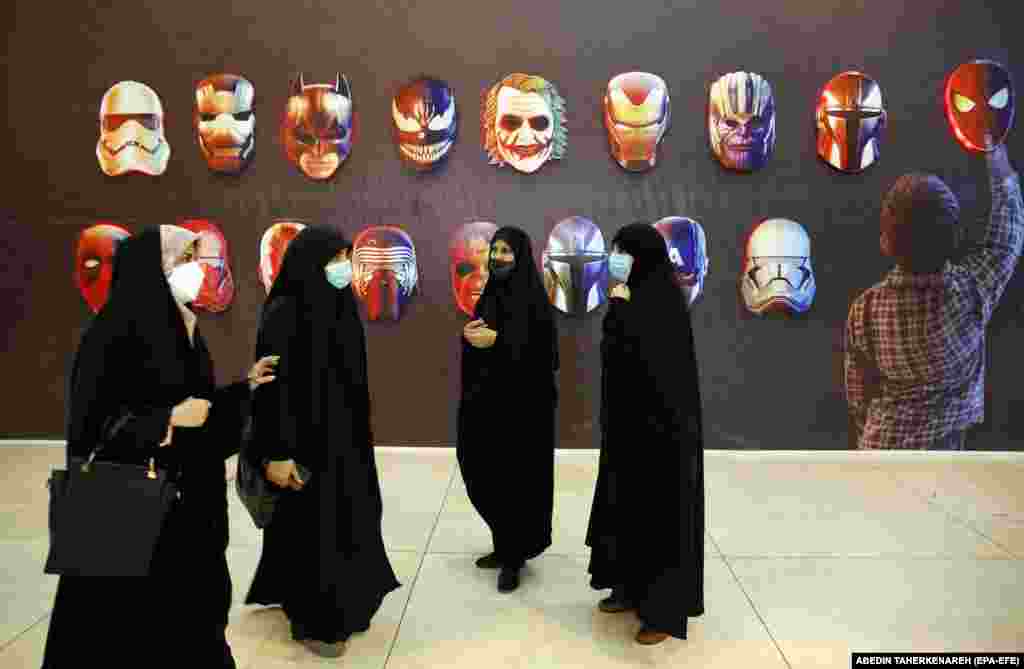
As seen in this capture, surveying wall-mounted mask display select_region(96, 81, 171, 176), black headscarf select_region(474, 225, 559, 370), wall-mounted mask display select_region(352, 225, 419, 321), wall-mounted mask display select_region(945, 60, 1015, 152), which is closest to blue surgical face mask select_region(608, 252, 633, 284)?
black headscarf select_region(474, 225, 559, 370)

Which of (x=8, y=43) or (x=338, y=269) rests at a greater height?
(x=8, y=43)

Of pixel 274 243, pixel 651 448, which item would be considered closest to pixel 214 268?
pixel 274 243

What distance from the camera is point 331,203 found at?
4336 mm

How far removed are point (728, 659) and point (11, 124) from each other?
5448 mm

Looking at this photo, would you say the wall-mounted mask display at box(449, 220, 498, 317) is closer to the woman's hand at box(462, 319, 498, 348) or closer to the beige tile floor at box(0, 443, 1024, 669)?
the beige tile floor at box(0, 443, 1024, 669)

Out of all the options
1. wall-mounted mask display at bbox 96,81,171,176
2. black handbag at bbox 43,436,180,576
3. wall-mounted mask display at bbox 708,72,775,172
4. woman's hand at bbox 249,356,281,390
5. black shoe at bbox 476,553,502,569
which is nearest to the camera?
black handbag at bbox 43,436,180,576

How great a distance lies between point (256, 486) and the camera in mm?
2055

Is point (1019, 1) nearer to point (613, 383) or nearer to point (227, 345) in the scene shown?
point (613, 383)

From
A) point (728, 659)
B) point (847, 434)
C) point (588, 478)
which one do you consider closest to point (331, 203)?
point (588, 478)

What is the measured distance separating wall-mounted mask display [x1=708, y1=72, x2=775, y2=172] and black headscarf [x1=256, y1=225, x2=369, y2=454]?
3.00 metres

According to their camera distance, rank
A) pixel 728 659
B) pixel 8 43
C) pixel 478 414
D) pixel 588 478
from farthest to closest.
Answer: pixel 8 43 → pixel 588 478 → pixel 478 414 → pixel 728 659

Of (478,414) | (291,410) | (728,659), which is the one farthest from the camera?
(478,414)

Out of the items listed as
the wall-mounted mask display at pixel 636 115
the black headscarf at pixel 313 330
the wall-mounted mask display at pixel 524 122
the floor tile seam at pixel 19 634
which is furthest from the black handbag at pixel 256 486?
the wall-mounted mask display at pixel 636 115

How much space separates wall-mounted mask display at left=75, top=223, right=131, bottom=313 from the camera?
438cm
